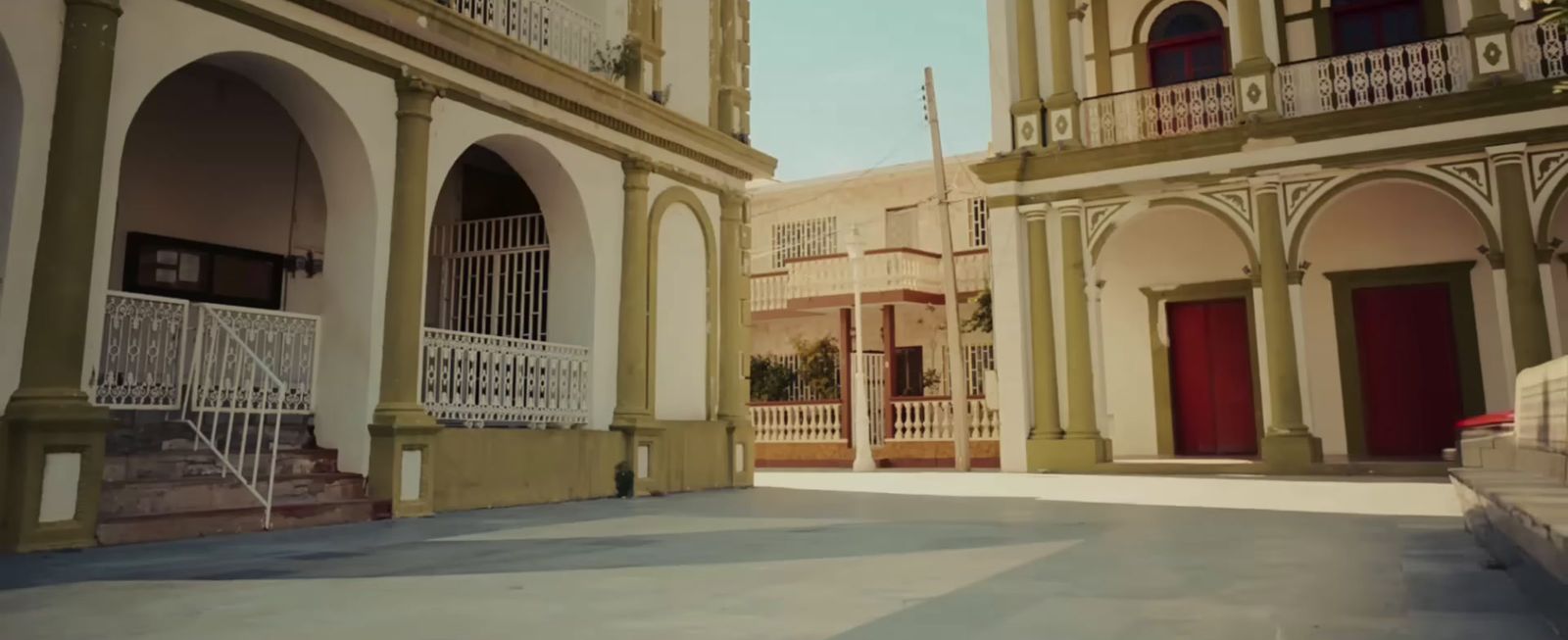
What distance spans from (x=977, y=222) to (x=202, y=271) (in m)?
15.2

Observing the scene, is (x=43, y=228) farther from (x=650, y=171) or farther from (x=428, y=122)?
(x=650, y=171)

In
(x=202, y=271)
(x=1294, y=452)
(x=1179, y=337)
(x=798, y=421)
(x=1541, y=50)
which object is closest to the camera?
(x=202, y=271)

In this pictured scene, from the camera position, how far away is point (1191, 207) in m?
13.1

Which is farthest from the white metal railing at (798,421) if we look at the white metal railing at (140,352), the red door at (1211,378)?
the white metal railing at (140,352)

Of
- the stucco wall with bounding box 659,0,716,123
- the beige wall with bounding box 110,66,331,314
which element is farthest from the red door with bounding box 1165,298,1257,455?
the beige wall with bounding box 110,66,331,314

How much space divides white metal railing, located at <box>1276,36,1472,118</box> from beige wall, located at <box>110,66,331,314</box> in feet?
38.5

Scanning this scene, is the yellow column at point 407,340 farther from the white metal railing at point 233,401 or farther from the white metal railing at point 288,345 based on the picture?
the white metal railing at point 233,401

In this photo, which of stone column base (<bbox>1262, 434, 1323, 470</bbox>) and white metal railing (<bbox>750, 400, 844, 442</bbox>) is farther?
white metal railing (<bbox>750, 400, 844, 442</bbox>)

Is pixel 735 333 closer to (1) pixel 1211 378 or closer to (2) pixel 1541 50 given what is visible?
(1) pixel 1211 378

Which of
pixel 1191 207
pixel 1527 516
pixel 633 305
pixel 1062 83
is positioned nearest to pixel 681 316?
pixel 633 305

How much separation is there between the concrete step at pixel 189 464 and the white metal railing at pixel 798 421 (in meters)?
12.4

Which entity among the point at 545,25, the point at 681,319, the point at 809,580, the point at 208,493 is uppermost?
the point at 545,25

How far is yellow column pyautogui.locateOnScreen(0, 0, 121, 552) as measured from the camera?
5059 millimetres

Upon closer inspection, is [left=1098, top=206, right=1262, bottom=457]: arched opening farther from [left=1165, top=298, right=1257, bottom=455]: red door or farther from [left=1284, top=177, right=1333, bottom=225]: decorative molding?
[left=1284, top=177, right=1333, bottom=225]: decorative molding
